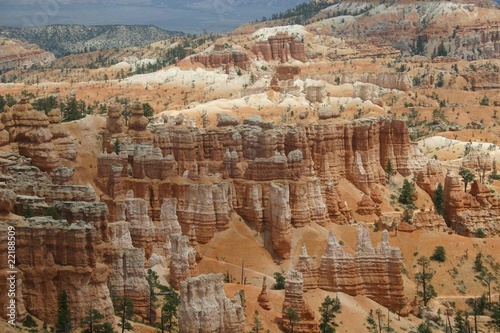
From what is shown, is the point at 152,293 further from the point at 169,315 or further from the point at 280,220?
the point at 280,220

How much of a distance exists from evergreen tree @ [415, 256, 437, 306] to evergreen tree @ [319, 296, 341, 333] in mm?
10178

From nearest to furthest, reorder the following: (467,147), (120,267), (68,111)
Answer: (120,267) → (68,111) → (467,147)

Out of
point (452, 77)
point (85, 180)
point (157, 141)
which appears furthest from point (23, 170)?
point (452, 77)

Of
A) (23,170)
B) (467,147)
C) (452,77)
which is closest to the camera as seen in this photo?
(23,170)

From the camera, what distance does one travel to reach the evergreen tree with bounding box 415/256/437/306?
67.4 metres

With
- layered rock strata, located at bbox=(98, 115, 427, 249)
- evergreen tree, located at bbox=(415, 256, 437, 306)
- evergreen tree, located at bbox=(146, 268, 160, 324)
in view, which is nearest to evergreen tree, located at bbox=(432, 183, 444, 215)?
layered rock strata, located at bbox=(98, 115, 427, 249)

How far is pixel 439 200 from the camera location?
85062mm

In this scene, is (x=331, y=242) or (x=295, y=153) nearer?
(x=331, y=242)

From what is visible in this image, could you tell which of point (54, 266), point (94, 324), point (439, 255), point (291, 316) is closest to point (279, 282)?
point (291, 316)

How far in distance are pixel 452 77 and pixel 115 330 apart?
127 metres

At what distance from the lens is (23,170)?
2386 inches

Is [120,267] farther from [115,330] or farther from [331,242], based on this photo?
[331,242]

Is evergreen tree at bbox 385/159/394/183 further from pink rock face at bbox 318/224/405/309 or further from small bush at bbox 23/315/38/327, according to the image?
small bush at bbox 23/315/38/327

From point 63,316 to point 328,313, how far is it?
1819 cm
